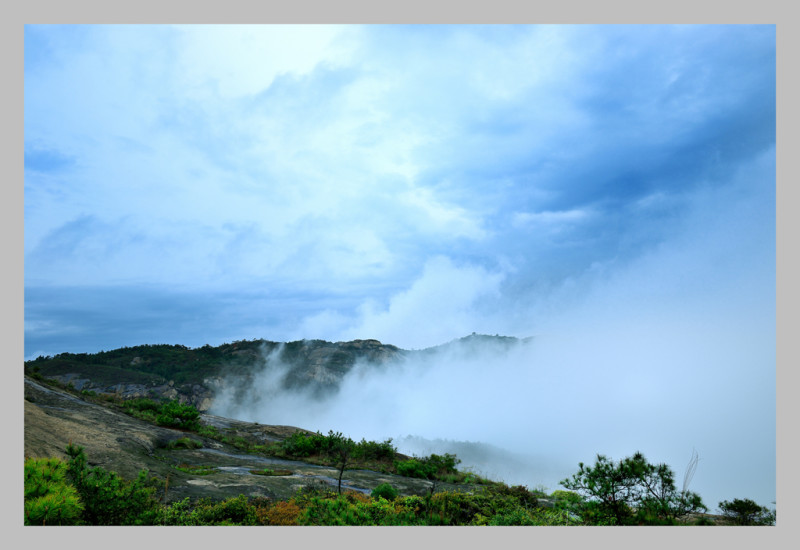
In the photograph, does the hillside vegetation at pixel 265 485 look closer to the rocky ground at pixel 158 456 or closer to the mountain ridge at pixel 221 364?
the rocky ground at pixel 158 456

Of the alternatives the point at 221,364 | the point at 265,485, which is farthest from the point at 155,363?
the point at 265,485

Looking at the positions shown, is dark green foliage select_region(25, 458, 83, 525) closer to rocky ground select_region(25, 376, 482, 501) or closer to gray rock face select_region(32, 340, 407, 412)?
rocky ground select_region(25, 376, 482, 501)

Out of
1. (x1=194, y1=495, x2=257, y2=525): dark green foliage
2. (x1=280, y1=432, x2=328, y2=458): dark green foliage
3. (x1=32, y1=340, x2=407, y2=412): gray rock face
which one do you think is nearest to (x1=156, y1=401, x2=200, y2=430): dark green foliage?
(x1=280, y1=432, x2=328, y2=458): dark green foliage

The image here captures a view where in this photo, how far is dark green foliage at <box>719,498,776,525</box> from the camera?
897 centimetres

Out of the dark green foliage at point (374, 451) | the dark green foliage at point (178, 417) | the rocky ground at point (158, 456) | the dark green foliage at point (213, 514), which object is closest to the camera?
the dark green foliage at point (213, 514)

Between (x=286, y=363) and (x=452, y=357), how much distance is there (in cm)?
4342

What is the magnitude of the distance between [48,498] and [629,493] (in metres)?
10.4

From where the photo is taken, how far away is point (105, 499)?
6902 mm

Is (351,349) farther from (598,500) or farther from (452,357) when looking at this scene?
(598,500)

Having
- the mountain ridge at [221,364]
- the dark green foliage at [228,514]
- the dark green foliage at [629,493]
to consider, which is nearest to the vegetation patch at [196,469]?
the dark green foliage at [228,514]

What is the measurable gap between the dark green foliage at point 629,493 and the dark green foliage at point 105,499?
8.35m

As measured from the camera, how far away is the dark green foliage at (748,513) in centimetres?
897

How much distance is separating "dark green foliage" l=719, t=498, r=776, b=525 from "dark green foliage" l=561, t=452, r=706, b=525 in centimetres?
131

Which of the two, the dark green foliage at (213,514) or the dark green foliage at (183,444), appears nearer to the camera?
the dark green foliage at (213,514)
